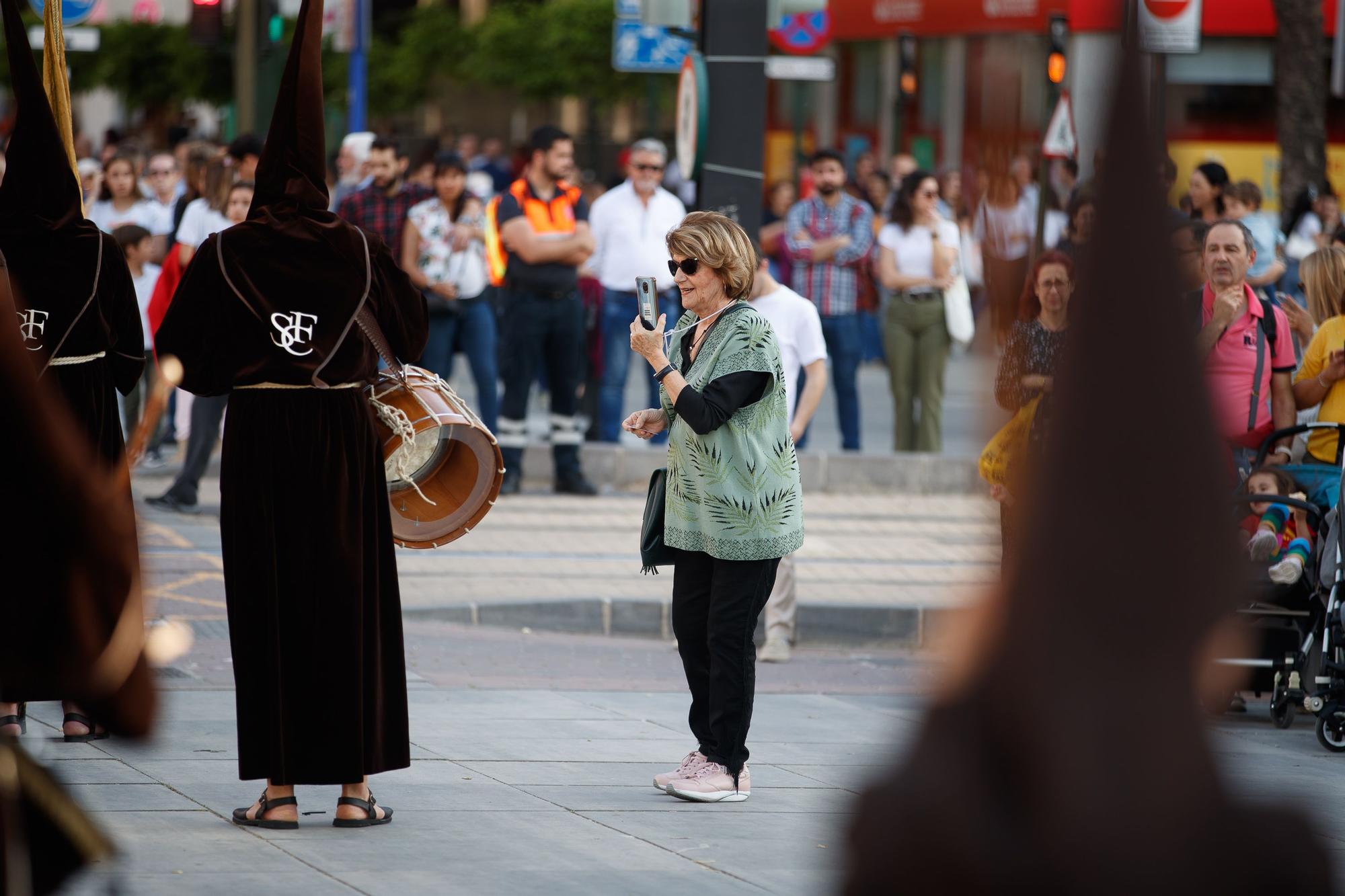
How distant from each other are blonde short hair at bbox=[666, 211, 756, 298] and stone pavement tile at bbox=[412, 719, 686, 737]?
1.80 m

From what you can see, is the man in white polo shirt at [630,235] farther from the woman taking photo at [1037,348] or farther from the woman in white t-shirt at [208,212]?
the woman taking photo at [1037,348]

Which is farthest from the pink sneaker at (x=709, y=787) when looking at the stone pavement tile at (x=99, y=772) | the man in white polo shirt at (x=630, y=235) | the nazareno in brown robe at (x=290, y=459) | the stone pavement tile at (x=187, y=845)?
the man in white polo shirt at (x=630, y=235)

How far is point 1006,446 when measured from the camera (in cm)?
143

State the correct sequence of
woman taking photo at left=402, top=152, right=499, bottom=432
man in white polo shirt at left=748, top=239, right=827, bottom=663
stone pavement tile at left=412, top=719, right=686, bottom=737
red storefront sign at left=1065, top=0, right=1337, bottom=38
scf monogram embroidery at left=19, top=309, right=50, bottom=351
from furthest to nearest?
red storefront sign at left=1065, top=0, right=1337, bottom=38, woman taking photo at left=402, top=152, right=499, bottom=432, man in white polo shirt at left=748, top=239, right=827, bottom=663, stone pavement tile at left=412, top=719, right=686, bottom=737, scf monogram embroidery at left=19, top=309, right=50, bottom=351

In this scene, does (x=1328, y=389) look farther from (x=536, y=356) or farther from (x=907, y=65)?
(x=907, y=65)

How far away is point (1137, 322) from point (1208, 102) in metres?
1.02

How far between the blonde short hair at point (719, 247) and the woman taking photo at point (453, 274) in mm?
6732

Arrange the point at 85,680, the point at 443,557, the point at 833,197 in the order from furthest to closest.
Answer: the point at 833,197 < the point at 443,557 < the point at 85,680

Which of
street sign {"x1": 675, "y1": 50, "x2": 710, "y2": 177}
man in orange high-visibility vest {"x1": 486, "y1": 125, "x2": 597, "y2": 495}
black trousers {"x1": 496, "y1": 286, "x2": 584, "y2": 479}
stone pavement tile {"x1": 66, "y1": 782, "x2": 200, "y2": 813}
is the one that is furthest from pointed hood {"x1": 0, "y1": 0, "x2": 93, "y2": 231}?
black trousers {"x1": 496, "y1": 286, "x2": 584, "y2": 479}

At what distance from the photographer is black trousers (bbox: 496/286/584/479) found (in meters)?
12.8

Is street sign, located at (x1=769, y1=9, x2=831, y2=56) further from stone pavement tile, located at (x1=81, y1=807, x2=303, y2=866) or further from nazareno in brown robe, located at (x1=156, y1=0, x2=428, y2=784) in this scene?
stone pavement tile, located at (x1=81, y1=807, x2=303, y2=866)

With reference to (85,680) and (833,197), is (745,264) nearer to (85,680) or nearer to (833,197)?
(85,680)

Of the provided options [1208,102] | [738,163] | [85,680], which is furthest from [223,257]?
[738,163]

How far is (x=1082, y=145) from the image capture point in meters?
1.28
